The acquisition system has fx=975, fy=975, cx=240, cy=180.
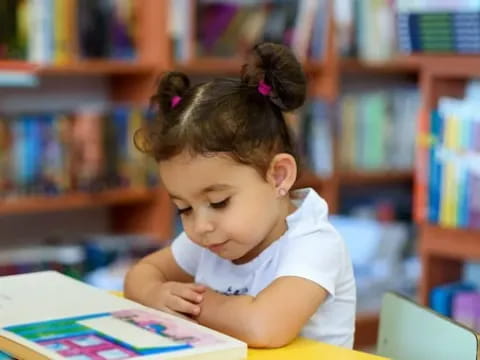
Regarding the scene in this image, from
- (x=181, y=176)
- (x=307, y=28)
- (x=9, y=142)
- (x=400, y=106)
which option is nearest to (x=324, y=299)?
(x=181, y=176)

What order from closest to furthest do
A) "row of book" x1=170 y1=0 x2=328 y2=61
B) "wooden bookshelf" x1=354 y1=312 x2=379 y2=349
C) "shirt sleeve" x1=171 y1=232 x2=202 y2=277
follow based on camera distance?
"shirt sleeve" x1=171 y1=232 x2=202 y2=277 → "row of book" x1=170 y1=0 x2=328 y2=61 → "wooden bookshelf" x1=354 y1=312 x2=379 y2=349

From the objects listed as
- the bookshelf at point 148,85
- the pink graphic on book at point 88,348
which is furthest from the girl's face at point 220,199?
the bookshelf at point 148,85

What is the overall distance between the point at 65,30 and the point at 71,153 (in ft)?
1.22

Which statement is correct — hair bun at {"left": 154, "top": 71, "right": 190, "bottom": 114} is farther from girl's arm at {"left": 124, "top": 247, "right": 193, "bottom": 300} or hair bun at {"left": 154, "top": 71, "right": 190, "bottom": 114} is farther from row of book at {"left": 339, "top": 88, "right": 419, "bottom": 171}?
row of book at {"left": 339, "top": 88, "right": 419, "bottom": 171}

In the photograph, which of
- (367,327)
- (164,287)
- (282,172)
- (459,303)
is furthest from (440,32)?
(164,287)

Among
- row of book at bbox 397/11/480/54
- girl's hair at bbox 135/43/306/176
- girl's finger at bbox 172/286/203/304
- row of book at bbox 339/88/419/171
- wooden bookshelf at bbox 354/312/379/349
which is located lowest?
wooden bookshelf at bbox 354/312/379/349

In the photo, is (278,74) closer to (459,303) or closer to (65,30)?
(459,303)

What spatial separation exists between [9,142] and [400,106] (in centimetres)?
163

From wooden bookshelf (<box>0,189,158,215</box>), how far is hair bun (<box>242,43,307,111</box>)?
1656 millimetres

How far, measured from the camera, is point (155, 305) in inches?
50.6

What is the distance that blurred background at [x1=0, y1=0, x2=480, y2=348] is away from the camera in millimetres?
2535

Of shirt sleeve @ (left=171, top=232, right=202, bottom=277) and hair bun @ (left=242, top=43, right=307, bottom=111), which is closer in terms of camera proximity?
hair bun @ (left=242, top=43, right=307, bottom=111)

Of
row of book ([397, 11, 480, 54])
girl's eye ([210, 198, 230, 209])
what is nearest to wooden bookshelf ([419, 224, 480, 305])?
row of book ([397, 11, 480, 54])

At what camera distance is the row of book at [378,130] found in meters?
3.71
